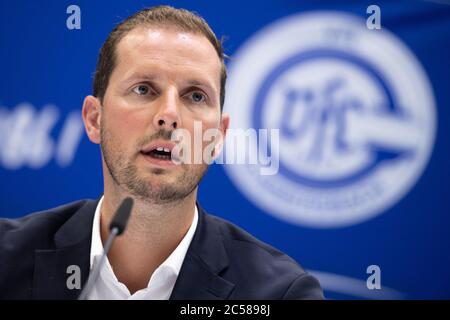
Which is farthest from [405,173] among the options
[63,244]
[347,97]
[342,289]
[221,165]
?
[63,244]

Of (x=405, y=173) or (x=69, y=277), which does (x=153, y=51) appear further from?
Answer: (x=405, y=173)

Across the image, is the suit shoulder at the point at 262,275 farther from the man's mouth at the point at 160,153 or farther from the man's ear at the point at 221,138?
the man's mouth at the point at 160,153

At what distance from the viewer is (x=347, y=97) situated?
217cm

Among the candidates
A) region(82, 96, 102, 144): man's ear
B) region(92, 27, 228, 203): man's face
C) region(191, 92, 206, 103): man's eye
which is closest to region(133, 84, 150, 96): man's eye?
region(92, 27, 228, 203): man's face

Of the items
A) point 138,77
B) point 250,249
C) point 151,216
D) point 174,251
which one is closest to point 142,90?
point 138,77

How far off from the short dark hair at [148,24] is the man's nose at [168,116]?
1.03ft

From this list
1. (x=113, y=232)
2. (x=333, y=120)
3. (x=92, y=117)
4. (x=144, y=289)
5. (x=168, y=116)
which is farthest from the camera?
(x=333, y=120)

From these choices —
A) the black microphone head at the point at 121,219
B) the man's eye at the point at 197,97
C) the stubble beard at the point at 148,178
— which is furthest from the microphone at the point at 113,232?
the man's eye at the point at 197,97

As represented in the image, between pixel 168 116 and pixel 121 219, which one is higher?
pixel 168 116

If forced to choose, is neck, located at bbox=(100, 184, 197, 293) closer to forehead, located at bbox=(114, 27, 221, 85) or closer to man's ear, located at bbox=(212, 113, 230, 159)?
man's ear, located at bbox=(212, 113, 230, 159)

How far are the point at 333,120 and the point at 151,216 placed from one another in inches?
35.2

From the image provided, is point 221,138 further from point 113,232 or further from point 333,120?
point 113,232

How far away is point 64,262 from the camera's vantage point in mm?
1595

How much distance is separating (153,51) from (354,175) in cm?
100
